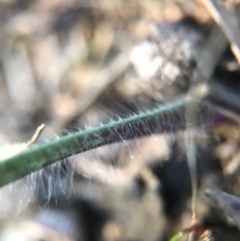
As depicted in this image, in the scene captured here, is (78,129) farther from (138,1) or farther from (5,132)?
(138,1)

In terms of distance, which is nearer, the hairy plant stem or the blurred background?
the hairy plant stem

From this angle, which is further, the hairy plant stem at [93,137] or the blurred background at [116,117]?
the blurred background at [116,117]

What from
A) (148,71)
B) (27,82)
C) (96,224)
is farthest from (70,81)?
(96,224)

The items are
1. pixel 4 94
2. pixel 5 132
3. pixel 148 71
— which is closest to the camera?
pixel 148 71

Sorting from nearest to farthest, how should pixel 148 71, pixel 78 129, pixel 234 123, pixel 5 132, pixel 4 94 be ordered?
1. pixel 78 129
2. pixel 234 123
3. pixel 148 71
4. pixel 5 132
5. pixel 4 94
